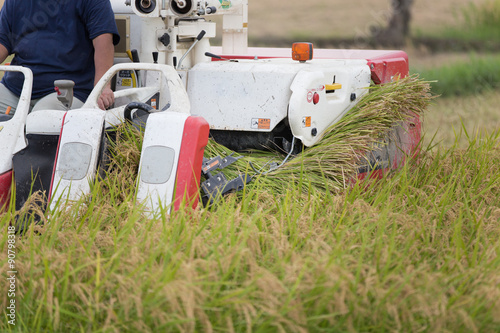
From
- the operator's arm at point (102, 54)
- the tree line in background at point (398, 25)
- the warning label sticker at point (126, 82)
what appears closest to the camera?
the operator's arm at point (102, 54)

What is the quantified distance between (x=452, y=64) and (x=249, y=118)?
25.1ft

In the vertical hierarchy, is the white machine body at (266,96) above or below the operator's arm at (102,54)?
below

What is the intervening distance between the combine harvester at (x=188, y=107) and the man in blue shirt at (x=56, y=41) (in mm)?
205

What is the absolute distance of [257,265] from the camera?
91.8 inches

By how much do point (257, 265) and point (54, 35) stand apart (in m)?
2.08

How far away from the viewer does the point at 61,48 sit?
12.3ft

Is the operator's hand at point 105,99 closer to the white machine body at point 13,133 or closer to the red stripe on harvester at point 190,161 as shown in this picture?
the white machine body at point 13,133

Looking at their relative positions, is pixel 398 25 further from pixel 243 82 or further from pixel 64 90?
pixel 64 90

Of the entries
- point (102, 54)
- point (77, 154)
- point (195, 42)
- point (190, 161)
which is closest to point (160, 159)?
point (190, 161)

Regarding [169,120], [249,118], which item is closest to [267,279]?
[169,120]

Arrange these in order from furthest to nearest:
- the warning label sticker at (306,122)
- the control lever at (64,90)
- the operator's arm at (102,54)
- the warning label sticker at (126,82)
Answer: the warning label sticker at (126,82)
the operator's arm at (102,54)
the warning label sticker at (306,122)
the control lever at (64,90)

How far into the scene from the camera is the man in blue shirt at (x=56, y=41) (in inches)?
146

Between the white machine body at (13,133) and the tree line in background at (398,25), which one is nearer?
the white machine body at (13,133)

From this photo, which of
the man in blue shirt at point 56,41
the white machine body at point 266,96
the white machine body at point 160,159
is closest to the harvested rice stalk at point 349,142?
the white machine body at point 266,96
